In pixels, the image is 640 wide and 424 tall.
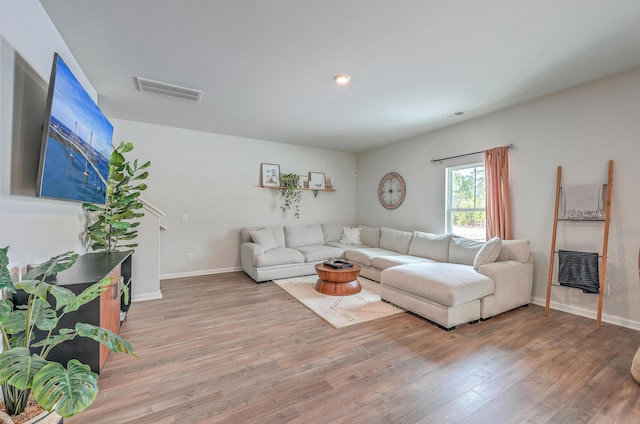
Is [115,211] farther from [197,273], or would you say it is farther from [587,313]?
[587,313]

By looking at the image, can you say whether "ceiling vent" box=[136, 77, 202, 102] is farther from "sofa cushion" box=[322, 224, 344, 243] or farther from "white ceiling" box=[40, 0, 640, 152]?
"sofa cushion" box=[322, 224, 344, 243]

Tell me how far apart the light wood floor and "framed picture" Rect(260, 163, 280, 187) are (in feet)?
9.22

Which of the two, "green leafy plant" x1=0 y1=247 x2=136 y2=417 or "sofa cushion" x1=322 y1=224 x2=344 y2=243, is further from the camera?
"sofa cushion" x1=322 y1=224 x2=344 y2=243

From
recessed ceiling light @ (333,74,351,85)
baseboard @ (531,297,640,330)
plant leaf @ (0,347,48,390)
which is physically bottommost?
baseboard @ (531,297,640,330)

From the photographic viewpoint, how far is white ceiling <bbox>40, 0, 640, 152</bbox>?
1.84 m

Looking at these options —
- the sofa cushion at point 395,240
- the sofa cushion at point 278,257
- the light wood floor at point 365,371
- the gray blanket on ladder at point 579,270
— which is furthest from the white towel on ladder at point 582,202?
the sofa cushion at point 278,257

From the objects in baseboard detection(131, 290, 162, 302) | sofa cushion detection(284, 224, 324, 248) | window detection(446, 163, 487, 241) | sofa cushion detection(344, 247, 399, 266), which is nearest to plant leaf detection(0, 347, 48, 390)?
baseboard detection(131, 290, 162, 302)

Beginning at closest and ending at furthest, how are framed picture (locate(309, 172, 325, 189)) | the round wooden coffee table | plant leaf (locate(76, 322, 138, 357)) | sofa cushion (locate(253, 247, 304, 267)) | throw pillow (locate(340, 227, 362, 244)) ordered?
plant leaf (locate(76, 322, 138, 357)), the round wooden coffee table, sofa cushion (locate(253, 247, 304, 267)), throw pillow (locate(340, 227, 362, 244)), framed picture (locate(309, 172, 325, 189))

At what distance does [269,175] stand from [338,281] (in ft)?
8.88

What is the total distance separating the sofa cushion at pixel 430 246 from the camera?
3943mm

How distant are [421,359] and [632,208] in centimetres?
262

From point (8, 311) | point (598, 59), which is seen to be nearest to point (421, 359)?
point (8, 311)

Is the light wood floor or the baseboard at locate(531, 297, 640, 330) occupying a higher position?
the baseboard at locate(531, 297, 640, 330)

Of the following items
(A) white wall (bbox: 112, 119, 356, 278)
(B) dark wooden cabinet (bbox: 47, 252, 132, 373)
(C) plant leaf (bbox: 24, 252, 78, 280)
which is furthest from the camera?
(A) white wall (bbox: 112, 119, 356, 278)
